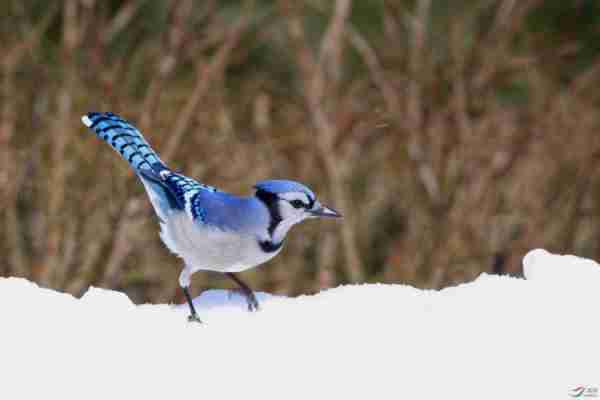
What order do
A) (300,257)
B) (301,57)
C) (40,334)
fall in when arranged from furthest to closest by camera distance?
(300,257)
(301,57)
(40,334)

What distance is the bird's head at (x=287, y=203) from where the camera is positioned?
2801 mm

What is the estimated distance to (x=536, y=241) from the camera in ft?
16.6

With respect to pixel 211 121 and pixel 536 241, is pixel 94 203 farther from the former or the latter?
pixel 536 241

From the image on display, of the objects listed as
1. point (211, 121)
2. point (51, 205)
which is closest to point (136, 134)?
point (51, 205)

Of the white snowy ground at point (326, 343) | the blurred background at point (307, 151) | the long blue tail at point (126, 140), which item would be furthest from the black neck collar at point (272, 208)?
the blurred background at point (307, 151)

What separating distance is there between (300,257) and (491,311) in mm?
2379

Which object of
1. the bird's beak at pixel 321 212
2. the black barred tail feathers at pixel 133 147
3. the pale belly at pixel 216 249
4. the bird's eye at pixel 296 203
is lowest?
the pale belly at pixel 216 249

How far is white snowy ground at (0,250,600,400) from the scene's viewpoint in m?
2.63

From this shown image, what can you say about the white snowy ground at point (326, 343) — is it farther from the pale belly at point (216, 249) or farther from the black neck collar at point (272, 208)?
the black neck collar at point (272, 208)

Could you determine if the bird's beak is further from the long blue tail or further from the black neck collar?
the long blue tail

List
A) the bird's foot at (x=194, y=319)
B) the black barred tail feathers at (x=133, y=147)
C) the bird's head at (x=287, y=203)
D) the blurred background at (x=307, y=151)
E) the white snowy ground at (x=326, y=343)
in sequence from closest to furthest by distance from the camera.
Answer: the white snowy ground at (x=326, y=343) < the bird's head at (x=287, y=203) < the bird's foot at (x=194, y=319) < the black barred tail feathers at (x=133, y=147) < the blurred background at (x=307, y=151)

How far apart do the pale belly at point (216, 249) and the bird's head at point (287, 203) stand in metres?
0.07

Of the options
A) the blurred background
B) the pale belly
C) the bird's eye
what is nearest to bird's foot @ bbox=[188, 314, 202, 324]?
the pale belly

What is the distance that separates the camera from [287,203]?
2.82m
